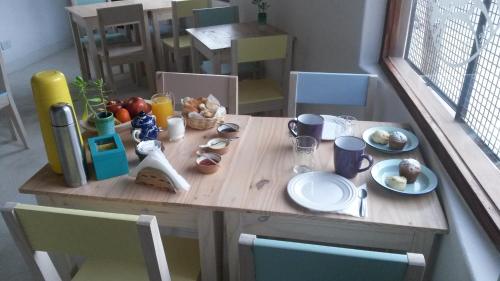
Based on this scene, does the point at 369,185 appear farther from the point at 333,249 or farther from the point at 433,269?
the point at 333,249

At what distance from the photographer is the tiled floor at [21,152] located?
5.98 feet

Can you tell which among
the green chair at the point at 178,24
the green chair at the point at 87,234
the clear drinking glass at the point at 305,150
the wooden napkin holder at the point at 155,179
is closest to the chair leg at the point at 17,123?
the green chair at the point at 178,24

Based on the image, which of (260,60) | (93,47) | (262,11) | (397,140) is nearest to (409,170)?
(397,140)

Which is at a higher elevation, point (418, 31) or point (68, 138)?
point (418, 31)

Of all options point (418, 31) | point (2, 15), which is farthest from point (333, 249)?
point (2, 15)

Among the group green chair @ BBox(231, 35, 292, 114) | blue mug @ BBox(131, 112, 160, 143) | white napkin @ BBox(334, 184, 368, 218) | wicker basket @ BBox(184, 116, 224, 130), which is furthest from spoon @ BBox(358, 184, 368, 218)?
green chair @ BBox(231, 35, 292, 114)

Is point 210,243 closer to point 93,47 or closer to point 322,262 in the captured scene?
point 322,262

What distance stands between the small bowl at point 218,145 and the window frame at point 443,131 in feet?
2.18

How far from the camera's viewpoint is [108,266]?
122 cm

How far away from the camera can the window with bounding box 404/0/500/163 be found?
1106mm

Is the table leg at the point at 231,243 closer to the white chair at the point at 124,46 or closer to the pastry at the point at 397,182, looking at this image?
the pastry at the point at 397,182

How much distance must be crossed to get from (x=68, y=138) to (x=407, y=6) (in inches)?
60.4

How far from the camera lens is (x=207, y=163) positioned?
1241mm

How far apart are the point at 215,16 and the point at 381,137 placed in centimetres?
216
